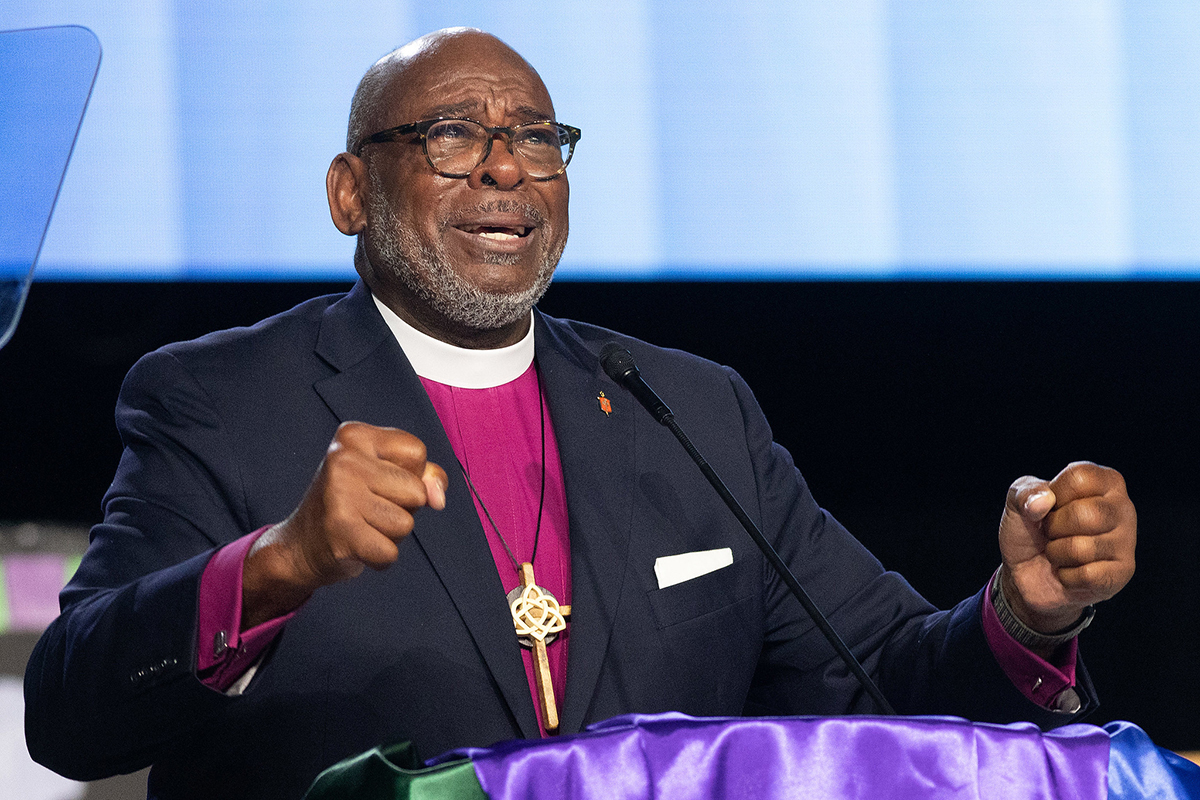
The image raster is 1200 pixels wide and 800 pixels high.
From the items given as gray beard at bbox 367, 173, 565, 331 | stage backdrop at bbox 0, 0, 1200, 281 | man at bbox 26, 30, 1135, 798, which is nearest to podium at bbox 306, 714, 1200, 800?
man at bbox 26, 30, 1135, 798

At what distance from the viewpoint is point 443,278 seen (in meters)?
1.85

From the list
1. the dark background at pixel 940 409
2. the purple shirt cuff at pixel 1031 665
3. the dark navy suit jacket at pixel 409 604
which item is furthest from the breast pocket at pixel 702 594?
the dark background at pixel 940 409

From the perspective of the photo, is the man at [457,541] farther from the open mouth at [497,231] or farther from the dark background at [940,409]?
the dark background at [940,409]

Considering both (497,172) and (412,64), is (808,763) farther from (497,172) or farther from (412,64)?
(412,64)

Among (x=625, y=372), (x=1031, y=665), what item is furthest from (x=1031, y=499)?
(x=625, y=372)

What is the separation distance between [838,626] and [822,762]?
95cm

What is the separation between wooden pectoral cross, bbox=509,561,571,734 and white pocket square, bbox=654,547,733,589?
0.14 metres

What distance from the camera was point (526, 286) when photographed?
1.87 metres

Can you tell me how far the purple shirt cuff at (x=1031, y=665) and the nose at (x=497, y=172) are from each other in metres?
0.90

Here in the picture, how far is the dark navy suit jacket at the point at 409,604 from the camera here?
1340 millimetres

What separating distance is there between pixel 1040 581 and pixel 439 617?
72 cm

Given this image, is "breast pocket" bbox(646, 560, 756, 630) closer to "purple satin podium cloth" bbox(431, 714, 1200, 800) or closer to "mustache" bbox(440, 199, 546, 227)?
"mustache" bbox(440, 199, 546, 227)

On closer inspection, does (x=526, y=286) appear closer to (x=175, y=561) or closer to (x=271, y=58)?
(x=175, y=561)

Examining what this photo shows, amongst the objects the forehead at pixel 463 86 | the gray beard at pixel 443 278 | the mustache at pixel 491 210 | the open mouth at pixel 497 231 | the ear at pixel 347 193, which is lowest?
the gray beard at pixel 443 278
